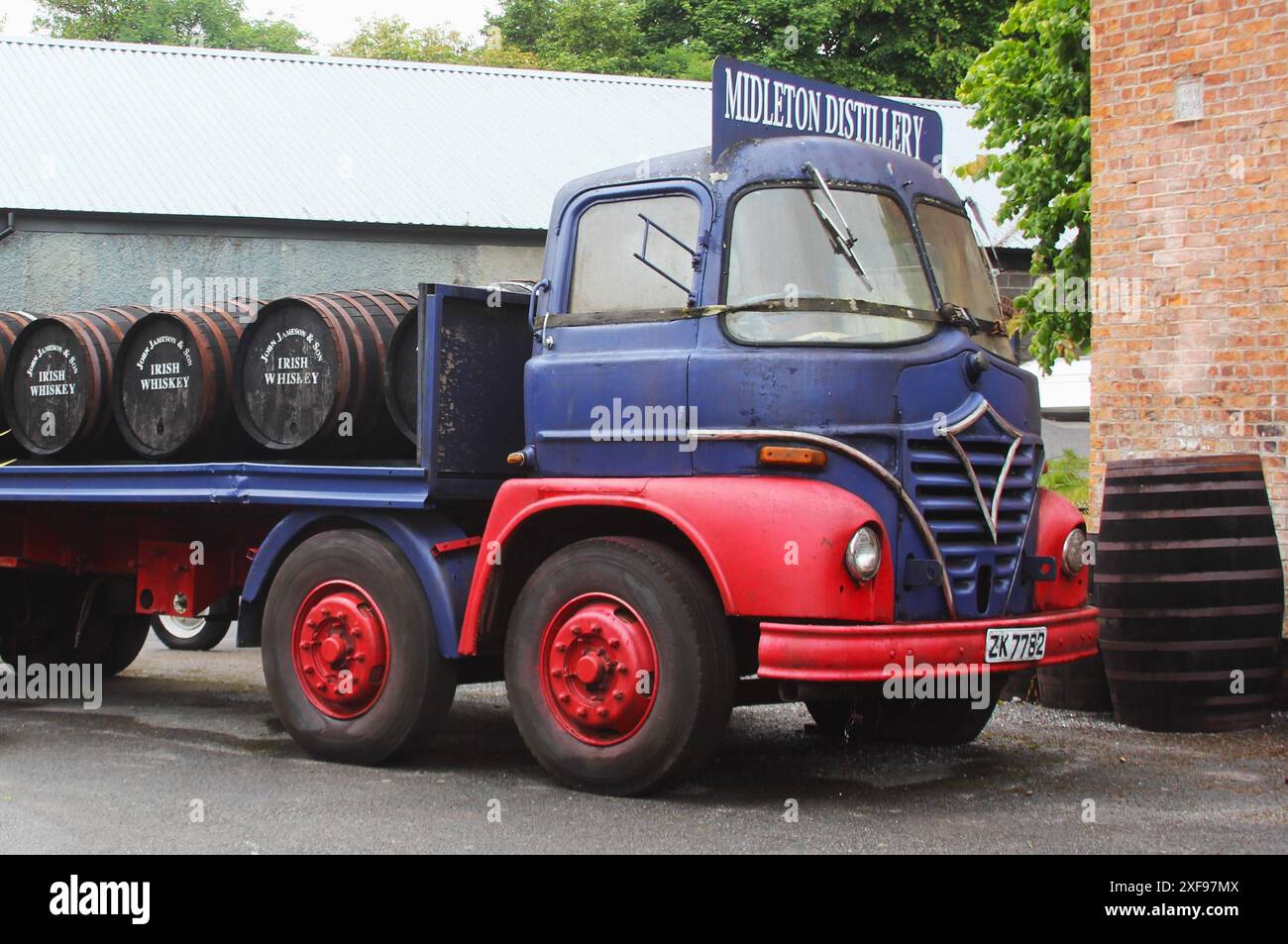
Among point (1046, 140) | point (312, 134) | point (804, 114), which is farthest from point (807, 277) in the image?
point (312, 134)

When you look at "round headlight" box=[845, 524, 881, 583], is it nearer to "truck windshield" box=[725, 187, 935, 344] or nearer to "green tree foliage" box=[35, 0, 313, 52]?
"truck windshield" box=[725, 187, 935, 344]

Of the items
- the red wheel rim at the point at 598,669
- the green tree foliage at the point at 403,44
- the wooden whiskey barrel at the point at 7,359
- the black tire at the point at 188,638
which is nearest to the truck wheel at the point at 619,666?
the red wheel rim at the point at 598,669

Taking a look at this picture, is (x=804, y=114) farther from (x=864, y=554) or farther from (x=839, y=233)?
(x=864, y=554)

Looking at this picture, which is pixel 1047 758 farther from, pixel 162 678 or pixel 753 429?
pixel 162 678

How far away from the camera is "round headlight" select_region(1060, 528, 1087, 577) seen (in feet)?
23.4

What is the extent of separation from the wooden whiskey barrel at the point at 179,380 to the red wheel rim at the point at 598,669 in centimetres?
240

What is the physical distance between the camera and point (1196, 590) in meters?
8.23

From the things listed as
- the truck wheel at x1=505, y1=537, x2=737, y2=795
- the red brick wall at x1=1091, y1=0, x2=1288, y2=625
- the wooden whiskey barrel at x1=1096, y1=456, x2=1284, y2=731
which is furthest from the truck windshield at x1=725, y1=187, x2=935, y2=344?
the red brick wall at x1=1091, y1=0, x2=1288, y2=625

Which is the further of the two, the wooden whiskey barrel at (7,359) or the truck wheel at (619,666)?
the wooden whiskey barrel at (7,359)

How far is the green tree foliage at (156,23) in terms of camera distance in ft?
154

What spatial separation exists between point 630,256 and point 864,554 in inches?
67.1

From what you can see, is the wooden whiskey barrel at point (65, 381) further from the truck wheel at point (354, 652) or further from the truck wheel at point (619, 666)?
the truck wheel at point (619, 666)

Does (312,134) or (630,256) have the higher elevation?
(312,134)

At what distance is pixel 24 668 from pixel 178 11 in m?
40.8
